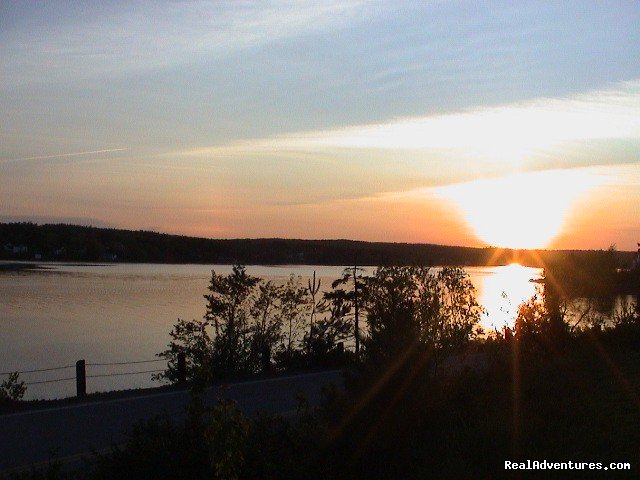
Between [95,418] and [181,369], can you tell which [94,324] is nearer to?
[181,369]

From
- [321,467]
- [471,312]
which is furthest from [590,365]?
[321,467]

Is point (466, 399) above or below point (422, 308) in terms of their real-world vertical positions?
below

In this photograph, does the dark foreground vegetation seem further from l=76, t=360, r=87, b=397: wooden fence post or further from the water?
the water

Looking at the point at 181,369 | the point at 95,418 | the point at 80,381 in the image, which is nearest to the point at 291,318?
the point at 181,369

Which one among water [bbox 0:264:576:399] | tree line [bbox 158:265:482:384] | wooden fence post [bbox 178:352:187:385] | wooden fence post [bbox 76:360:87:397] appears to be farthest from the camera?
water [bbox 0:264:576:399]

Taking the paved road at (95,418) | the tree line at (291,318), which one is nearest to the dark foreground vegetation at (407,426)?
the paved road at (95,418)

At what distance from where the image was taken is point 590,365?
16766 millimetres

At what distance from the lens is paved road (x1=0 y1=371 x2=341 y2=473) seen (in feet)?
33.2

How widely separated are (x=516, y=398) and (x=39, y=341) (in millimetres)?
22844

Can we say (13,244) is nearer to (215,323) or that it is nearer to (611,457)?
(215,323)

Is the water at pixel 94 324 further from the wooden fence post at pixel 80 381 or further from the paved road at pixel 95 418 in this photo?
the paved road at pixel 95 418

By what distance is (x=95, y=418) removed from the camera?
12.5 m

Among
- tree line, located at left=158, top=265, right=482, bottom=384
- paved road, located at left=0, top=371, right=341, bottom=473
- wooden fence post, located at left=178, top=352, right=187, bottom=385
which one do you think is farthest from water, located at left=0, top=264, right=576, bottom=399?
paved road, located at left=0, top=371, right=341, bottom=473

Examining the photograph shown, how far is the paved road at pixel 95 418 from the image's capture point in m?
10.1
